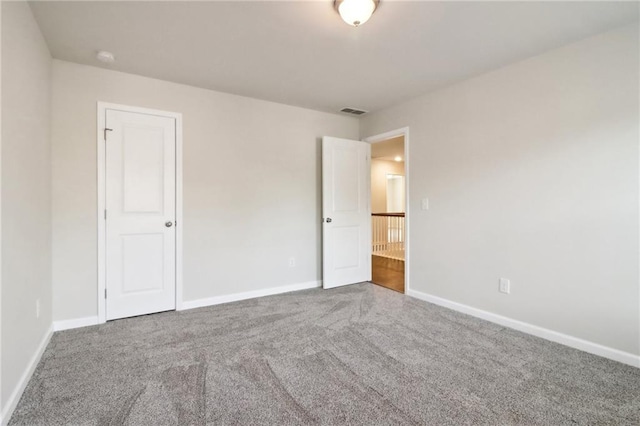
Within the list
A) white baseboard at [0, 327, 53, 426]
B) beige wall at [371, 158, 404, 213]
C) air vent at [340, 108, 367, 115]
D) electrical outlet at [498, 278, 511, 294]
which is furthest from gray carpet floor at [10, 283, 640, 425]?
beige wall at [371, 158, 404, 213]

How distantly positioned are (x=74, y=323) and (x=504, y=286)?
3869 mm

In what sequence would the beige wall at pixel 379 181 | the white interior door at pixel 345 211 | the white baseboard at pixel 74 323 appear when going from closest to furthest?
the white baseboard at pixel 74 323 → the white interior door at pixel 345 211 → the beige wall at pixel 379 181

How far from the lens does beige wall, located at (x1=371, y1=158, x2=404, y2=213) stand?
27.0 feet

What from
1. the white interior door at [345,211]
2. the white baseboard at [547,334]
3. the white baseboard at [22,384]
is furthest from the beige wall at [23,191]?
the white baseboard at [547,334]

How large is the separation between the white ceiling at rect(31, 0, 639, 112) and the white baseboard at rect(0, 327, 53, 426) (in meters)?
2.26

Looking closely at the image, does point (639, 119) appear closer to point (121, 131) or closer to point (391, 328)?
point (391, 328)

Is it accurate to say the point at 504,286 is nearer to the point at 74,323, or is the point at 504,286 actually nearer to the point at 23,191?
the point at 23,191

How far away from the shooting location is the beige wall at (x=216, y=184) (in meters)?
2.71

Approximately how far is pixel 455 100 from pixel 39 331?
4068 mm

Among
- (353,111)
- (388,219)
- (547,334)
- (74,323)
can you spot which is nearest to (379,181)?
(388,219)

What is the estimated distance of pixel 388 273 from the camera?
16.3ft

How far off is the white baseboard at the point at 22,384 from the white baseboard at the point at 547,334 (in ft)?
11.1

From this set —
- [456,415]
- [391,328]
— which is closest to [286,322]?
[391,328]

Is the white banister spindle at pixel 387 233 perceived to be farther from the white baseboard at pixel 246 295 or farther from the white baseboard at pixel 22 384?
the white baseboard at pixel 22 384
